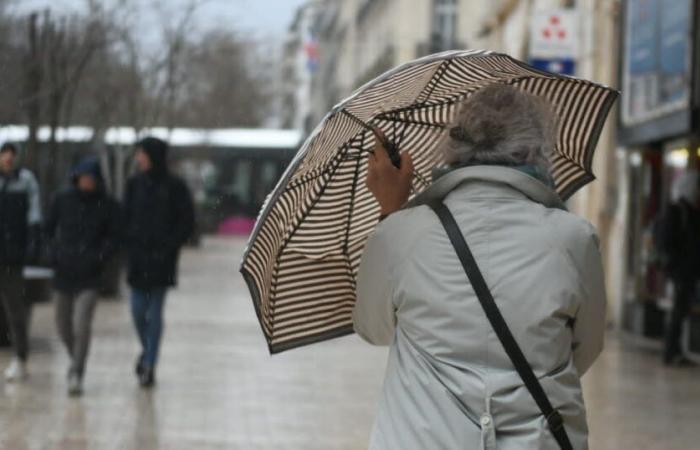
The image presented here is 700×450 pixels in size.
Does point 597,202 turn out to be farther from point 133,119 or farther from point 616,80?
point 133,119

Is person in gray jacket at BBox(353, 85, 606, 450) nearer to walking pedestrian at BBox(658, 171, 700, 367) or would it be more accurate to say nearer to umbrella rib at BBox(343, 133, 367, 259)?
umbrella rib at BBox(343, 133, 367, 259)

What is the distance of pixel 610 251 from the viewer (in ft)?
62.0

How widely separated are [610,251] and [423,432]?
15.7m

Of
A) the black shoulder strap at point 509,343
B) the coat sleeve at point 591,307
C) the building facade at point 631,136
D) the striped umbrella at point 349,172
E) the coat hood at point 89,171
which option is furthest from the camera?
the building facade at point 631,136

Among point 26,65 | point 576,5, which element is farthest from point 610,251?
point 26,65

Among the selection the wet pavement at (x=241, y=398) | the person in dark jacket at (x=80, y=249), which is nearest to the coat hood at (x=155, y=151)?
the person in dark jacket at (x=80, y=249)

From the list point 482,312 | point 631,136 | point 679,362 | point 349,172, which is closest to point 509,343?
point 482,312

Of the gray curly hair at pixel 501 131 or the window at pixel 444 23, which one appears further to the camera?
the window at pixel 444 23

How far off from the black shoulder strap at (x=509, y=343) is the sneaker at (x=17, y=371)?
Answer: 8.41 meters

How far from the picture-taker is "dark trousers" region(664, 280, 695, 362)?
46.3 feet

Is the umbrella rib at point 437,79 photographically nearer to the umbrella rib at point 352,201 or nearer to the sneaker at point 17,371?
the umbrella rib at point 352,201

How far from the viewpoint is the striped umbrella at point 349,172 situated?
167 inches

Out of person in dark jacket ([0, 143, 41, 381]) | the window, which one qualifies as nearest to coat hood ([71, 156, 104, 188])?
person in dark jacket ([0, 143, 41, 381])

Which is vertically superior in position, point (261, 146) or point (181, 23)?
point (181, 23)
